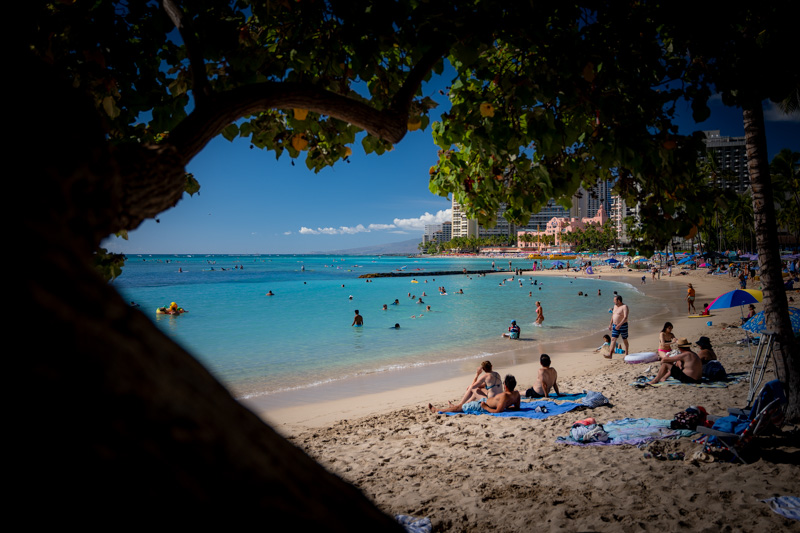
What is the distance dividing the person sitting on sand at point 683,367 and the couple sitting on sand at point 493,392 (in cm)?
228

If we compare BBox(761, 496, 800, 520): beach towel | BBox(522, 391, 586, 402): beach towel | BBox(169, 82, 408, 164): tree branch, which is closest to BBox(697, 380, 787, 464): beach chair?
BBox(761, 496, 800, 520): beach towel

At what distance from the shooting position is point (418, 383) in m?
12.1

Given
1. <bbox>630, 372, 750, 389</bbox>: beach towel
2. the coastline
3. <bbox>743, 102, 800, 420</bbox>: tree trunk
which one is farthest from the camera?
the coastline

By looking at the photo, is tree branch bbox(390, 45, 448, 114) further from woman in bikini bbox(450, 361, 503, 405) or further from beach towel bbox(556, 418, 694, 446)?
woman in bikini bbox(450, 361, 503, 405)

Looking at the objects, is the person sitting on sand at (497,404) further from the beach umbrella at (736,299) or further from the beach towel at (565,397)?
the beach umbrella at (736,299)

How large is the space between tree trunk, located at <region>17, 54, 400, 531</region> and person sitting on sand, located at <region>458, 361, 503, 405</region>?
7.96 meters

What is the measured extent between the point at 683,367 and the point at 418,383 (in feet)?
20.7

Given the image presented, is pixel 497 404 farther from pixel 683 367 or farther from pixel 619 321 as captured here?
pixel 619 321

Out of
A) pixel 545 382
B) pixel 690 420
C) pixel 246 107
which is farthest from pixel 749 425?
pixel 246 107

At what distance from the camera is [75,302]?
1.93ft

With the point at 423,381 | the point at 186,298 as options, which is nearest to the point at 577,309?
the point at 423,381

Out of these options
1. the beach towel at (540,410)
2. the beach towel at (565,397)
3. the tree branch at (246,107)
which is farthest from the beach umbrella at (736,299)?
the tree branch at (246,107)

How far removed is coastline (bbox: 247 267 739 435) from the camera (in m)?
9.60

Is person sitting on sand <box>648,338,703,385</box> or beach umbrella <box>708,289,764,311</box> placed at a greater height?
beach umbrella <box>708,289,764,311</box>
